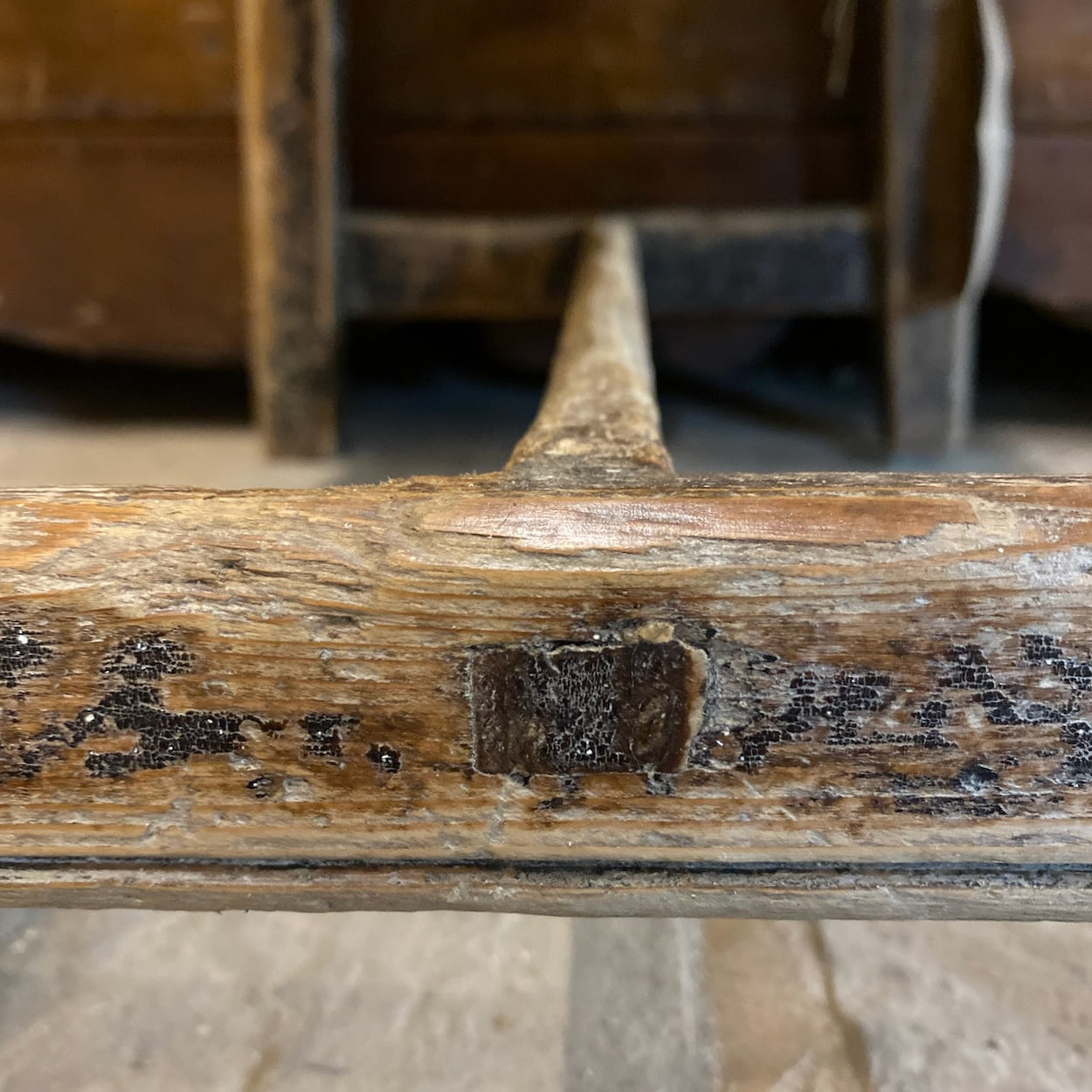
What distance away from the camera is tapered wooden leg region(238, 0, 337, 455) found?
4.38ft

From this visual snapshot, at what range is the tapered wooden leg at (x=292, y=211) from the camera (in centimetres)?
134

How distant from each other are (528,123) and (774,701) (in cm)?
143

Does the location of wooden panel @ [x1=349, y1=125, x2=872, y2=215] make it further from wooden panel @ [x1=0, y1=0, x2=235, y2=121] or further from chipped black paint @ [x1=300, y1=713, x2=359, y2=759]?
chipped black paint @ [x1=300, y1=713, x2=359, y2=759]

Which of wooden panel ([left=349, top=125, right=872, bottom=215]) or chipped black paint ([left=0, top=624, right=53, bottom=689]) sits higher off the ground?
wooden panel ([left=349, top=125, right=872, bottom=215])

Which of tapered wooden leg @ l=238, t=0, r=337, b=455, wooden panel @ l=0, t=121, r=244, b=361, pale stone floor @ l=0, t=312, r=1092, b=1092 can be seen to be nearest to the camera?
pale stone floor @ l=0, t=312, r=1092, b=1092

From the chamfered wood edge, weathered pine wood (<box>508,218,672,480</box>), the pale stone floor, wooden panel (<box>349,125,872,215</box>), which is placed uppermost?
wooden panel (<box>349,125,872,215</box>)

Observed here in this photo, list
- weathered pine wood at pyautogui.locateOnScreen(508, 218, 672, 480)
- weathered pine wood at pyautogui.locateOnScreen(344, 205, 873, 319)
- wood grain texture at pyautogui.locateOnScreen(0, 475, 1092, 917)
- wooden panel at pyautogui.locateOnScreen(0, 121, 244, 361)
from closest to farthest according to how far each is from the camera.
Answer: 1. wood grain texture at pyautogui.locateOnScreen(0, 475, 1092, 917)
2. weathered pine wood at pyautogui.locateOnScreen(508, 218, 672, 480)
3. weathered pine wood at pyautogui.locateOnScreen(344, 205, 873, 319)
4. wooden panel at pyautogui.locateOnScreen(0, 121, 244, 361)

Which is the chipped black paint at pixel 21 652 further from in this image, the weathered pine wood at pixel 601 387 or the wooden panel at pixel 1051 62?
the wooden panel at pixel 1051 62

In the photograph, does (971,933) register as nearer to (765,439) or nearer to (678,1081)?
(678,1081)

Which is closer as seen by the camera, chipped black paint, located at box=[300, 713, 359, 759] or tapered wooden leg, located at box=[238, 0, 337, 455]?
chipped black paint, located at box=[300, 713, 359, 759]

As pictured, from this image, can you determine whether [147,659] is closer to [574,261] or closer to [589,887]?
[589,887]

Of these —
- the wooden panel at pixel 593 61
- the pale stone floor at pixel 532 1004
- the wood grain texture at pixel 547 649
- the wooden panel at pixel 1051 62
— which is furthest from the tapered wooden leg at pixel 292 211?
the wooden panel at pixel 1051 62

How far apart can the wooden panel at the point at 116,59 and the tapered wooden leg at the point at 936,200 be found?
1.13 metres

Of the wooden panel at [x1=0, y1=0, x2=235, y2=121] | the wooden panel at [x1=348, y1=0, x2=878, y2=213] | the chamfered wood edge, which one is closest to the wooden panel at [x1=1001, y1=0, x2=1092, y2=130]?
the wooden panel at [x1=348, y1=0, x2=878, y2=213]
